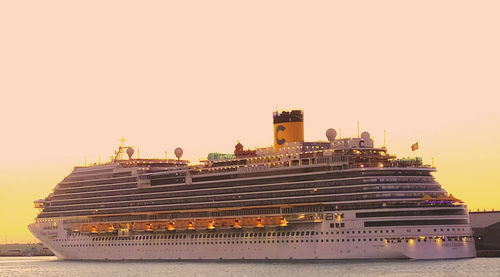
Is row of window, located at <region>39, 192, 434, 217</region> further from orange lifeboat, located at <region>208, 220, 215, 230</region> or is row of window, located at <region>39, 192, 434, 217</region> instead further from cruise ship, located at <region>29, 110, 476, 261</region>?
orange lifeboat, located at <region>208, 220, 215, 230</region>

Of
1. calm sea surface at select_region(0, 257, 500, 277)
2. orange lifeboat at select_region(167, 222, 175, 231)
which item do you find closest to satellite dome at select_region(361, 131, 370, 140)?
calm sea surface at select_region(0, 257, 500, 277)

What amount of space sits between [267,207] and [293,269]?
50.6 feet

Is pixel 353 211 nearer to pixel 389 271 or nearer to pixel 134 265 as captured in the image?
pixel 389 271

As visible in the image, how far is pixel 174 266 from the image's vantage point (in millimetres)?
111000

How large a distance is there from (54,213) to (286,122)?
40.7 metres

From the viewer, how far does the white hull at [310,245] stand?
98062mm

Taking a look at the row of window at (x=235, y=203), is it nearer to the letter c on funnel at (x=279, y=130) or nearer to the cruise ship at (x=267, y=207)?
the cruise ship at (x=267, y=207)

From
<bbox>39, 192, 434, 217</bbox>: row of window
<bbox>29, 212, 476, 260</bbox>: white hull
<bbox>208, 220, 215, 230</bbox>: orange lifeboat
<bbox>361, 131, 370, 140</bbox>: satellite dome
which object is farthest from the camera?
<bbox>208, 220, 215, 230</bbox>: orange lifeboat

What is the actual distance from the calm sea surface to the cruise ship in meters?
1.94

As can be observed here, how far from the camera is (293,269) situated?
9650 cm

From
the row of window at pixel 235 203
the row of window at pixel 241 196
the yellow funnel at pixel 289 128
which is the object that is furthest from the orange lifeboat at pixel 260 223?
the yellow funnel at pixel 289 128

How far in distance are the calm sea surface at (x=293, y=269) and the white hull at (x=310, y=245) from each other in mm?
1174

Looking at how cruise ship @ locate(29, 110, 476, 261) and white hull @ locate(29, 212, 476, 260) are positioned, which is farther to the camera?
cruise ship @ locate(29, 110, 476, 261)

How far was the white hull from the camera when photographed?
322 feet
